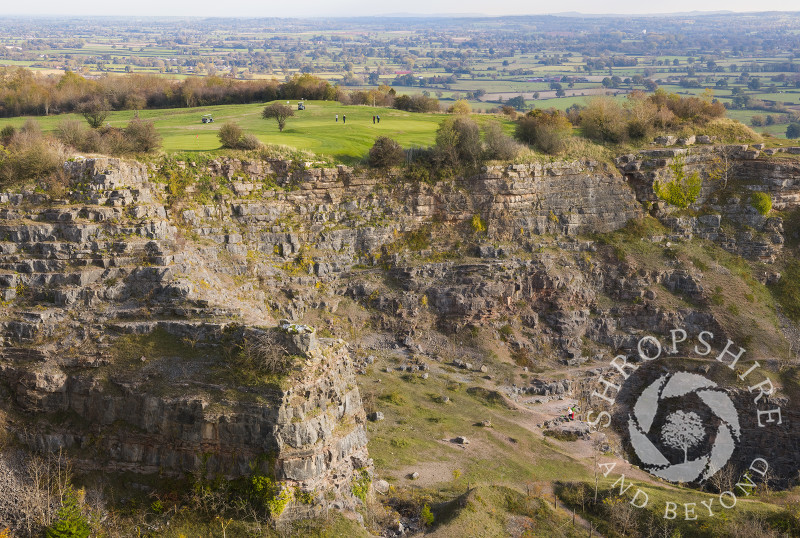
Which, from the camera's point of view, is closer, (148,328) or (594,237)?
(148,328)

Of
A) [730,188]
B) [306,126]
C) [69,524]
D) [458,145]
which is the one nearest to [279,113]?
[306,126]

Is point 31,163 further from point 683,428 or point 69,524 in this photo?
point 683,428

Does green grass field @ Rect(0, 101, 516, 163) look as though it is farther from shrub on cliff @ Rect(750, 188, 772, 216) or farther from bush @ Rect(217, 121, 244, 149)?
→ shrub on cliff @ Rect(750, 188, 772, 216)

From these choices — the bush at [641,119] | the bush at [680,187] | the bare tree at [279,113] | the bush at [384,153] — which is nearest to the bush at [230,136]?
the bare tree at [279,113]

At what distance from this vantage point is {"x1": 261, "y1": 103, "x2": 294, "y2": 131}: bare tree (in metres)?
55.7

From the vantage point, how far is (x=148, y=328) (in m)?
32.7

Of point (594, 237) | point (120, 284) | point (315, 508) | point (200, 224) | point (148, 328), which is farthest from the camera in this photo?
point (594, 237)

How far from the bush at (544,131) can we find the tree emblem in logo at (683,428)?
18.9 m

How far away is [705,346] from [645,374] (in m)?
4.58

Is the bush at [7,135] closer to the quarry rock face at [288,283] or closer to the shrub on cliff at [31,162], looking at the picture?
the shrub on cliff at [31,162]

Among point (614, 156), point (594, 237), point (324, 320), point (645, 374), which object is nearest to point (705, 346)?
point (645, 374)

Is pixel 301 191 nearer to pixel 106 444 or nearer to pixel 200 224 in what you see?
pixel 200 224

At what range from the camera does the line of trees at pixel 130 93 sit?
5878 centimetres

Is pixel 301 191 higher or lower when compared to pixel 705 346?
higher
